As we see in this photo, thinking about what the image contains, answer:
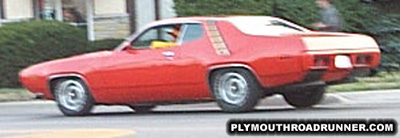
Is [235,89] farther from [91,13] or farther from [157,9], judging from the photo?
[91,13]

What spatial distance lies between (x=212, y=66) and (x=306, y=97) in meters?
1.69

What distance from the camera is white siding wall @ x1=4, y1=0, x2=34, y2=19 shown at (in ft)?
81.5

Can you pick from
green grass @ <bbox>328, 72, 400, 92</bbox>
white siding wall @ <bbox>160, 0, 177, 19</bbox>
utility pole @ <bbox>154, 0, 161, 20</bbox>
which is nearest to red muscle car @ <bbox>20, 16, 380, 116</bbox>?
green grass @ <bbox>328, 72, 400, 92</bbox>

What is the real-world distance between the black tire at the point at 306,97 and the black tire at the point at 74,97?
9.10 feet

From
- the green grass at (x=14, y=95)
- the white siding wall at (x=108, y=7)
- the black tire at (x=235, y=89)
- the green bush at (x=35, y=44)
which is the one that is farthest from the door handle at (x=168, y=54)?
the white siding wall at (x=108, y=7)

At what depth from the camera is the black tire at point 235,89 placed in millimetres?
14078

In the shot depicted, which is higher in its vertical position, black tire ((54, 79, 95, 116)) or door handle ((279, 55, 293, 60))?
door handle ((279, 55, 293, 60))

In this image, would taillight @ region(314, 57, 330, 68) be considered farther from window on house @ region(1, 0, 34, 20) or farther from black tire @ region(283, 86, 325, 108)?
window on house @ region(1, 0, 34, 20)

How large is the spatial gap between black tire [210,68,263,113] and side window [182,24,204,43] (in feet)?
2.00

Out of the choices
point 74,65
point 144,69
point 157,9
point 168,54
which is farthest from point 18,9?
point 168,54

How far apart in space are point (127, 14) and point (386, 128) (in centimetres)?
1445

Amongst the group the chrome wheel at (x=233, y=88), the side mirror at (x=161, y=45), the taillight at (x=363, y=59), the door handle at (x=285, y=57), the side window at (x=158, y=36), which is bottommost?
the chrome wheel at (x=233, y=88)

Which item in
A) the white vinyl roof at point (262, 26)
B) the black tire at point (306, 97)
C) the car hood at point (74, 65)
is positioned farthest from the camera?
the car hood at point (74, 65)

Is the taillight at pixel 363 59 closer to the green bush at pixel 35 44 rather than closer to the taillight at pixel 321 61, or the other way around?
the taillight at pixel 321 61
